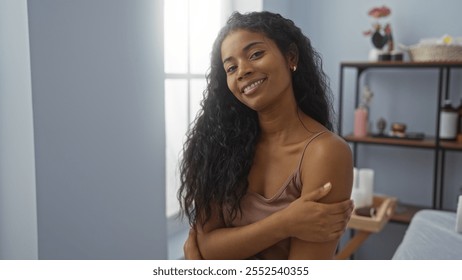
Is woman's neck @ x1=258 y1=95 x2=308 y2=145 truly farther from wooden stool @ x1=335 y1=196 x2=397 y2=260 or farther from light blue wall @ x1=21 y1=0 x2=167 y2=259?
wooden stool @ x1=335 y1=196 x2=397 y2=260

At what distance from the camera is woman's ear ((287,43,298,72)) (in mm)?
614

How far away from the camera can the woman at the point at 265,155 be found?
58cm

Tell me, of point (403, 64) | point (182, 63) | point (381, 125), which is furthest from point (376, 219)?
point (182, 63)

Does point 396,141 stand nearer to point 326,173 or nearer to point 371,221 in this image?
point 371,221

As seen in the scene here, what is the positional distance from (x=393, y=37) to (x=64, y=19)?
4.69 feet

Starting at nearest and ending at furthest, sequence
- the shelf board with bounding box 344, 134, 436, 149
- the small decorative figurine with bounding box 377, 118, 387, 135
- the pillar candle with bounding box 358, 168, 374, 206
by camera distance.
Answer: the pillar candle with bounding box 358, 168, 374, 206, the shelf board with bounding box 344, 134, 436, 149, the small decorative figurine with bounding box 377, 118, 387, 135

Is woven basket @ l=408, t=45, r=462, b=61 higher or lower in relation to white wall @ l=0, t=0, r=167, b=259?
higher

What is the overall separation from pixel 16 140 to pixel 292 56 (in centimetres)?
58

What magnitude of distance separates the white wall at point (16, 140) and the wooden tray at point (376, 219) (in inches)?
41.6

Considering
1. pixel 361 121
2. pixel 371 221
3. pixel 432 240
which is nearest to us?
pixel 432 240

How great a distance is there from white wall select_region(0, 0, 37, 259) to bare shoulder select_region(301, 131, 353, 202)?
58 centimetres

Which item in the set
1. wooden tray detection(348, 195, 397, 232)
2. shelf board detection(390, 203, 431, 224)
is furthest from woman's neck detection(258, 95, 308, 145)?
shelf board detection(390, 203, 431, 224)

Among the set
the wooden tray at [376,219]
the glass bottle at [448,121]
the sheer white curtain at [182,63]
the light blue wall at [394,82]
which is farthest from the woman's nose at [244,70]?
the glass bottle at [448,121]

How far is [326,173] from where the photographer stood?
586mm
